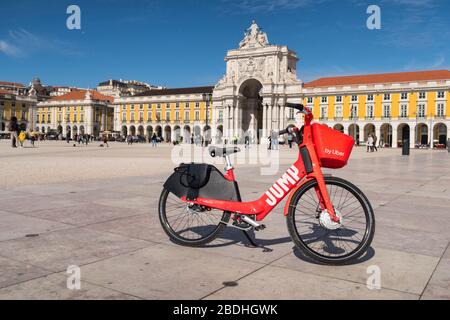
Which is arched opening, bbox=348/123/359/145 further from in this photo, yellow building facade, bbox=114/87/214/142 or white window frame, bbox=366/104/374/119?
yellow building facade, bbox=114/87/214/142

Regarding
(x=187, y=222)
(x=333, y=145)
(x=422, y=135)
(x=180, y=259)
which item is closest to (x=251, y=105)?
(x=422, y=135)

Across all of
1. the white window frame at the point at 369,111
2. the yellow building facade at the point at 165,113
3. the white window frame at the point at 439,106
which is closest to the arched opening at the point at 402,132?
the white window frame at the point at 369,111

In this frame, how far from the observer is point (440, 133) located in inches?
2625

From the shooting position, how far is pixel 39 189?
7996mm

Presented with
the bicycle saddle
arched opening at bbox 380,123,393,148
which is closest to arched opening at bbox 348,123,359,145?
arched opening at bbox 380,123,393,148

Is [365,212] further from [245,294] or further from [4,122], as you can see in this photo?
[4,122]

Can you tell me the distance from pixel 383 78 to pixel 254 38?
2432 cm

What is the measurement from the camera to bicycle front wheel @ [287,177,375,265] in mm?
3641

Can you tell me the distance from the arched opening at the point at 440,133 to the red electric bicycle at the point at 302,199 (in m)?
68.2

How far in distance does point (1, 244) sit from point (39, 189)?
4181 millimetres

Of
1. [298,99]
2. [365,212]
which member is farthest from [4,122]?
[365,212]

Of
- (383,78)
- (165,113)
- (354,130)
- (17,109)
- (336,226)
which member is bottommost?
(336,226)

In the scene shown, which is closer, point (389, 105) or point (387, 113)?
point (389, 105)

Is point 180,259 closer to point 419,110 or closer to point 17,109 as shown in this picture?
point 419,110
